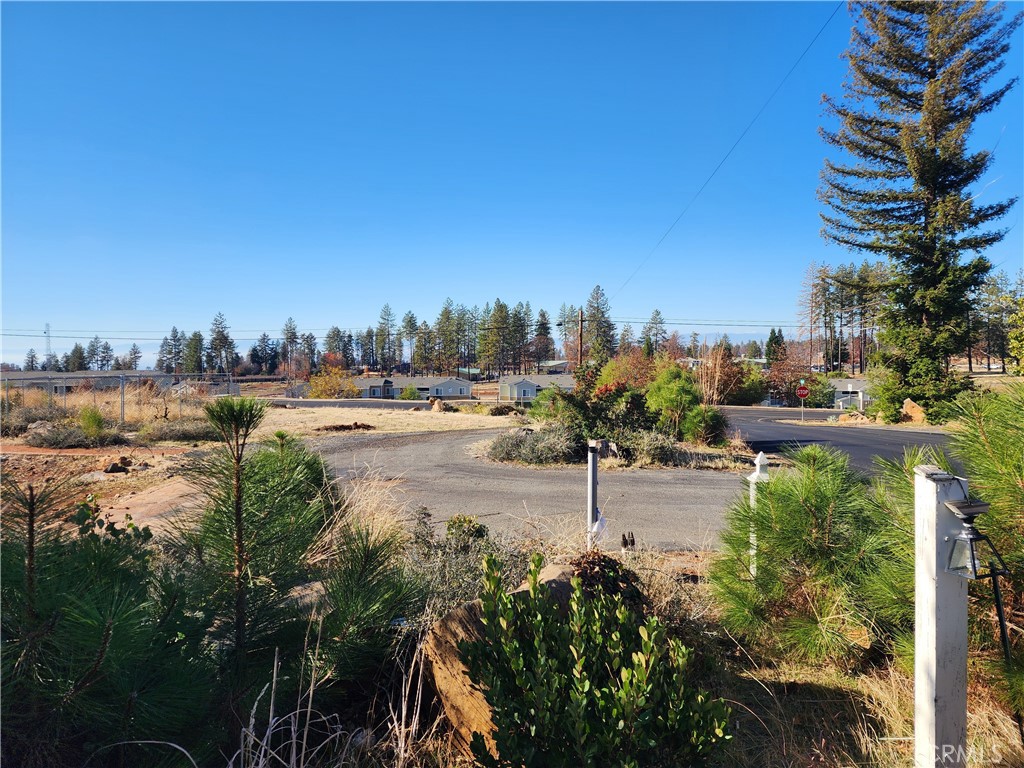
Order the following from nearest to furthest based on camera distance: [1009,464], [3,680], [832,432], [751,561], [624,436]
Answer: [3,680] → [1009,464] → [751,561] → [624,436] → [832,432]

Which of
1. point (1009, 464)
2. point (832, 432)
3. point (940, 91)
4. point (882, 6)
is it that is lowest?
point (832, 432)

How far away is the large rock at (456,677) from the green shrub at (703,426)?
13.9m

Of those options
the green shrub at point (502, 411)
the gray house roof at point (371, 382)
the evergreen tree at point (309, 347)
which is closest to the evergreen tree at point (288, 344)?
the evergreen tree at point (309, 347)

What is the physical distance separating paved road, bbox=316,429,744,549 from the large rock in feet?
7.83

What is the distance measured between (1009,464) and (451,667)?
2362 millimetres

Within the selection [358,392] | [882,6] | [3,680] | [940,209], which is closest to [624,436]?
[3,680]

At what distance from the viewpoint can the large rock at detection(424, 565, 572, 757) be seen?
7.18 feet

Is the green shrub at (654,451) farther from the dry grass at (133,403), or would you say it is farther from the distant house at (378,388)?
the distant house at (378,388)

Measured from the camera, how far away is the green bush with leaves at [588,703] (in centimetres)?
151

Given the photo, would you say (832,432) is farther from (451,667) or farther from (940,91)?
(451,667)

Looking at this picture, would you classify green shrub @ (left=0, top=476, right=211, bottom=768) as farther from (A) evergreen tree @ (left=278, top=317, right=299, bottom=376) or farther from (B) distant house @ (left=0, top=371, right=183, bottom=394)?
(A) evergreen tree @ (left=278, top=317, right=299, bottom=376)

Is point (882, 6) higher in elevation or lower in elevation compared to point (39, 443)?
higher

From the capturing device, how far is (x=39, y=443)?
1527 cm

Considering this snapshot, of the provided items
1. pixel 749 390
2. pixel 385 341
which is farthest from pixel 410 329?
pixel 749 390
